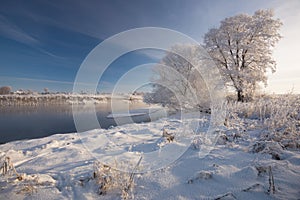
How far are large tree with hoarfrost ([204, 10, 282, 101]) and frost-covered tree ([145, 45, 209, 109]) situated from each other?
79.4 inches

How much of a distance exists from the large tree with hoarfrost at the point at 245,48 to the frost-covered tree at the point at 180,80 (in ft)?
6.62

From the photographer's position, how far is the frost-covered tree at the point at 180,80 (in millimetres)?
12914

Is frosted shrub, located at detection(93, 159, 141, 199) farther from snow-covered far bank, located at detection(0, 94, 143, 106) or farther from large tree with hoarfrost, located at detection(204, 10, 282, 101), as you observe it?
snow-covered far bank, located at detection(0, 94, 143, 106)

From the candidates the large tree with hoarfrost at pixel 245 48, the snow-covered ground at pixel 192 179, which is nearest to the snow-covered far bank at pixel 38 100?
the large tree with hoarfrost at pixel 245 48

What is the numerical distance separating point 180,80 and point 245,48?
5.63 meters

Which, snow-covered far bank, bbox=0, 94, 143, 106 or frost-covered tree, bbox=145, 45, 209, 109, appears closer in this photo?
frost-covered tree, bbox=145, 45, 209, 109

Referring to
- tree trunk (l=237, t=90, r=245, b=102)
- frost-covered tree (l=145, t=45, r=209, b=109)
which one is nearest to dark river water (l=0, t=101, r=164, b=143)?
frost-covered tree (l=145, t=45, r=209, b=109)

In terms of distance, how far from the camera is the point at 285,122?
3949mm

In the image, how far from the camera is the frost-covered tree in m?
12.9

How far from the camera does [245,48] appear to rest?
12.7 meters

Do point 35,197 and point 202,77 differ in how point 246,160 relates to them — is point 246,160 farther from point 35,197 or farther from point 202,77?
point 202,77

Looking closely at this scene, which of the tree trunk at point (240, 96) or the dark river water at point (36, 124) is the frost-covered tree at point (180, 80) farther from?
the dark river water at point (36, 124)

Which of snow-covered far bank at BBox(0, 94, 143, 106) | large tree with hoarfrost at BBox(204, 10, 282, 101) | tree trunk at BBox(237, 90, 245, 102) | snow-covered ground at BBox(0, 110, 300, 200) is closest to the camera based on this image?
snow-covered ground at BBox(0, 110, 300, 200)

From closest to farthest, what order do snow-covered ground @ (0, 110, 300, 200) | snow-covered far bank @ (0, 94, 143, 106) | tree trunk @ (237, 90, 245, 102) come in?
snow-covered ground @ (0, 110, 300, 200)
tree trunk @ (237, 90, 245, 102)
snow-covered far bank @ (0, 94, 143, 106)
